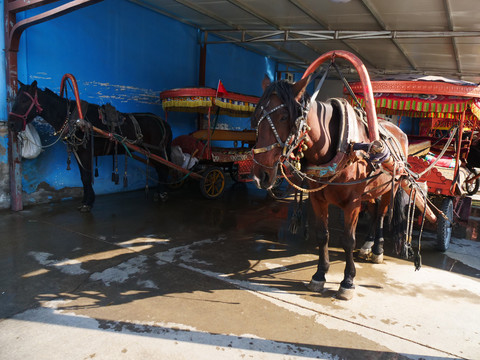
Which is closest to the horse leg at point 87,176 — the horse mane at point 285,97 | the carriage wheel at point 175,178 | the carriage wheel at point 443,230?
the carriage wheel at point 175,178

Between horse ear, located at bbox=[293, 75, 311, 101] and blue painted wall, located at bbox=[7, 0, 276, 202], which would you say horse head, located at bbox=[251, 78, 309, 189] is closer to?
horse ear, located at bbox=[293, 75, 311, 101]

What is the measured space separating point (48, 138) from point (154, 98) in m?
2.86

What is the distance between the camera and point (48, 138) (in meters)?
6.58

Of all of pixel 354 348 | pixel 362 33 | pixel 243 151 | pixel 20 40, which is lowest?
pixel 354 348

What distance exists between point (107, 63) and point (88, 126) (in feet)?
7.80

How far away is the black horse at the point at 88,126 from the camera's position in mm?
5613

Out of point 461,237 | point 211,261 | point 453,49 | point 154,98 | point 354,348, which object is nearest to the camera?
point 354,348

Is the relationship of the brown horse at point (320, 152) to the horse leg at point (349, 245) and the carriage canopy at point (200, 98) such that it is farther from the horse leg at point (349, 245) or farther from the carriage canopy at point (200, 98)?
the carriage canopy at point (200, 98)

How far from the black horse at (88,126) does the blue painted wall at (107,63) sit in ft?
2.54

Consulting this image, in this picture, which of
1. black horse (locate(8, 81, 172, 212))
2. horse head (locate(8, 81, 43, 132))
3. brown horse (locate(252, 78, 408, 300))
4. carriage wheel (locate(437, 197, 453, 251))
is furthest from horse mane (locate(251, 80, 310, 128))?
horse head (locate(8, 81, 43, 132))

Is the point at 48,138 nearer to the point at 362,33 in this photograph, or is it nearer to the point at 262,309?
the point at 262,309

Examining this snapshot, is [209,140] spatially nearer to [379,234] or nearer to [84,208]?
[84,208]

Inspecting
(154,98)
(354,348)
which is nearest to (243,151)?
(154,98)

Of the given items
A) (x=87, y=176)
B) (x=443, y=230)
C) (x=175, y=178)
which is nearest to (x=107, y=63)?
(x=87, y=176)
